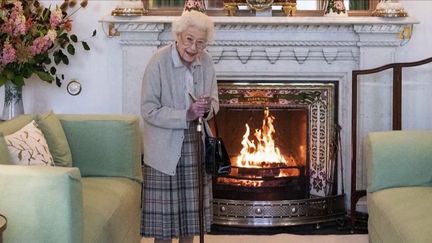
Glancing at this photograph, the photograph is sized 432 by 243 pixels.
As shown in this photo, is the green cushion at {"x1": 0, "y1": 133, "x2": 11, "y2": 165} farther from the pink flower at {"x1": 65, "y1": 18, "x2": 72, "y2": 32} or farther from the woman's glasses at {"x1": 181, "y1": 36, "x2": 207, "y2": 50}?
the pink flower at {"x1": 65, "y1": 18, "x2": 72, "y2": 32}

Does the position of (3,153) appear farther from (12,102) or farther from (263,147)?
(263,147)

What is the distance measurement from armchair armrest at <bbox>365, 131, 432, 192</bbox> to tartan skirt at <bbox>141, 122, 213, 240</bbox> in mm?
993

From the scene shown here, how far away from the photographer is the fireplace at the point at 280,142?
4.89 metres

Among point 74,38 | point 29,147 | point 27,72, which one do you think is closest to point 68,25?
point 74,38

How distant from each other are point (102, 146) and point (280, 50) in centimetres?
151

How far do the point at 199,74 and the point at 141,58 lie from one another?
1.49m

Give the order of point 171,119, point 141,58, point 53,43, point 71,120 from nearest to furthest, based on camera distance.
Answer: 1. point 171,119
2. point 71,120
3. point 53,43
4. point 141,58

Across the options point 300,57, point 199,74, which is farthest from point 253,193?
point 199,74

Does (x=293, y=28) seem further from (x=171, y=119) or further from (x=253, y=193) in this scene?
(x=171, y=119)

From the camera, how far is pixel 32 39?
14.5 feet

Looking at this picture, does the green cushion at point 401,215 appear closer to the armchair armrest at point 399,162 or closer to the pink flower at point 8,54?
the armchair armrest at point 399,162

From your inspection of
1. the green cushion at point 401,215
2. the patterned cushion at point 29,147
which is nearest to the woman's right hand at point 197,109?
the patterned cushion at point 29,147

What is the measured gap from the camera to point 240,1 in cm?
488

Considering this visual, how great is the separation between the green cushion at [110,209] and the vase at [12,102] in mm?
1054
